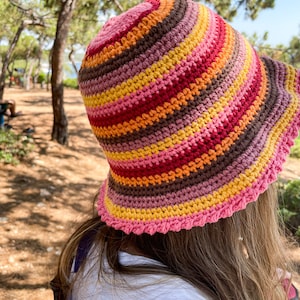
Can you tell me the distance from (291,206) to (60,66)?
3.83 metres

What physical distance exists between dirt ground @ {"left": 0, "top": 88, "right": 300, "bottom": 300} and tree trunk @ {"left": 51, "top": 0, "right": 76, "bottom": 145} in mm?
224

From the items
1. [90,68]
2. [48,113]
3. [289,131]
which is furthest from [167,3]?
[48,113]

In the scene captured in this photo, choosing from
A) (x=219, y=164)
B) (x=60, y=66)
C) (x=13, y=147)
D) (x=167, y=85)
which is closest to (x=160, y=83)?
(x=167, y=85)

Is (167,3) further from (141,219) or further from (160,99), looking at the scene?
(141,219)

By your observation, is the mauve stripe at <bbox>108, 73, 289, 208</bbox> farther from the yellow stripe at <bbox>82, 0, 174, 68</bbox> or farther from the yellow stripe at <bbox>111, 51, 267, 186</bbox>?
the yellow stripe at <bbox>82, 0, 174, 68</bbox>

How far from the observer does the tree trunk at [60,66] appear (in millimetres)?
5681

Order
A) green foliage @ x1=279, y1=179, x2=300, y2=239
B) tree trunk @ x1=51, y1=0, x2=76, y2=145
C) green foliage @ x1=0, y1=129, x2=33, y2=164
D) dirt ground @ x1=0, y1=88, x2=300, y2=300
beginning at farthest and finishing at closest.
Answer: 1. tree trunk @ x1=51, y1=0, x2=76, y2=145
2. green foliage @ x1=0, y1=129, x2=33, y2=164
3. green foliage @ x1=279, y1=179, x2=300, y2=239
4. dirt ground @ x1=0, y1=88, x2=300, y2=300

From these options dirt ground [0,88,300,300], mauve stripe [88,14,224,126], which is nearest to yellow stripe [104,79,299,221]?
mauve stripe [88,14,224,126]

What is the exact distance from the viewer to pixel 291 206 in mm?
3949

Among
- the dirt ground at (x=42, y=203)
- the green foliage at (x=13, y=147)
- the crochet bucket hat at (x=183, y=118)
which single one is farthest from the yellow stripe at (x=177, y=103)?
the green foliage at (x=13, y=147)

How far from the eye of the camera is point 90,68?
1034mm

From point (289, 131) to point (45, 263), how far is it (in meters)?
2.61

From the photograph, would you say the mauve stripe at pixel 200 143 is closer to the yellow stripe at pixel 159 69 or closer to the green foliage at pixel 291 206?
the yellow stripe at pixel 159 69

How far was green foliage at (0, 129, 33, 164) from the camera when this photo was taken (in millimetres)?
5020
